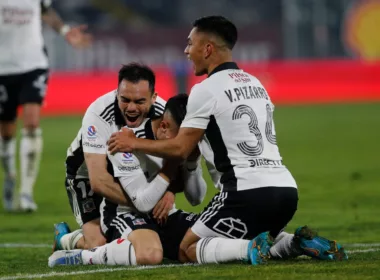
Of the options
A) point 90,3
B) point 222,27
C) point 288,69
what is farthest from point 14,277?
point 90,3

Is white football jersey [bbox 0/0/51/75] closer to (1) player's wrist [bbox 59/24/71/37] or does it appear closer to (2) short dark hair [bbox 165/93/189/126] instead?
(1) player's wrist [bbox 59/24/71/37]

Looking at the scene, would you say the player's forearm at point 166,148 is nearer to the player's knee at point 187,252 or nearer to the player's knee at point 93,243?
the player's knee at point 187,252

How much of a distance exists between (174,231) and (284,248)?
0.77 meters

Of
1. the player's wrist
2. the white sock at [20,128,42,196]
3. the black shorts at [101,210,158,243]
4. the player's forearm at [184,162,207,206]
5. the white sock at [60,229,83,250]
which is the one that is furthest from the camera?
the player's wrist

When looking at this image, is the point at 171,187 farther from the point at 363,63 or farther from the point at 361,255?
the point at 363,63

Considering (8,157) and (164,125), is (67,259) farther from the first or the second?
(8,157)

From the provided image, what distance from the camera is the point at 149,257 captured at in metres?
6.28

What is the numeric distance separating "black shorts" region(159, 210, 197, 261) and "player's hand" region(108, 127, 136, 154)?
0.67 meters

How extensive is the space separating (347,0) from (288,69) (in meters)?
2.65

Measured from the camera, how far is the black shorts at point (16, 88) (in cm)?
1061

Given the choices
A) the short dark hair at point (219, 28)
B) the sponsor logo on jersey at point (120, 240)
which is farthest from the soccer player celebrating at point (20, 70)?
the short dark hair at point (219, 28)

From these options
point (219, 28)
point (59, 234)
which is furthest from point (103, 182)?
point (219, 28)

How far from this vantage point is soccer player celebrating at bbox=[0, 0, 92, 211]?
34.5 feet

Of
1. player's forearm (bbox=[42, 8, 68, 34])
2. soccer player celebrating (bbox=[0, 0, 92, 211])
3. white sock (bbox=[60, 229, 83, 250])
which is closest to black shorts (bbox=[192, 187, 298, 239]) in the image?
white sock (bbox=[60, 229, 83, 250])
